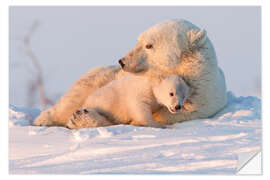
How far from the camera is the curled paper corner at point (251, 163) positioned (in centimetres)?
365

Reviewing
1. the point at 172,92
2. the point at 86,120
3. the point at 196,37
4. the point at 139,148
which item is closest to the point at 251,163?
the point at 139,148

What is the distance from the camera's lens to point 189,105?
5.09 meters

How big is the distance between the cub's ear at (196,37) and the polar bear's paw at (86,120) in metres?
1.33

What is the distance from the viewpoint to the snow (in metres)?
3.51

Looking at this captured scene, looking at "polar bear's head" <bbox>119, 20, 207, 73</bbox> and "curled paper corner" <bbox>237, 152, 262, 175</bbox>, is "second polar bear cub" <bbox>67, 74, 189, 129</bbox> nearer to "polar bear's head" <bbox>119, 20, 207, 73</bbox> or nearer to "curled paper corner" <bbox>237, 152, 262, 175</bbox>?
"polar bear's head" <bbox>119, 20, 207, 73</bbox>

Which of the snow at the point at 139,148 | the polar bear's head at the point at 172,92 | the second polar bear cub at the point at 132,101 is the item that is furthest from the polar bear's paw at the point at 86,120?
the polar bear's head at the point at 172,92

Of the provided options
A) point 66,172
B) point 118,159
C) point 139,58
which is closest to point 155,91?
point 139,58

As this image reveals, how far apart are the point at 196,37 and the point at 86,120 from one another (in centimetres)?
155

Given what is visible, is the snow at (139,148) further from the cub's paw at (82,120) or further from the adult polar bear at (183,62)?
the adult polar bear at (183,62)

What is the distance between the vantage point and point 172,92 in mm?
4582

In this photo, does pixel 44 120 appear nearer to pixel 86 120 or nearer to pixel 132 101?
pixel 86 120
